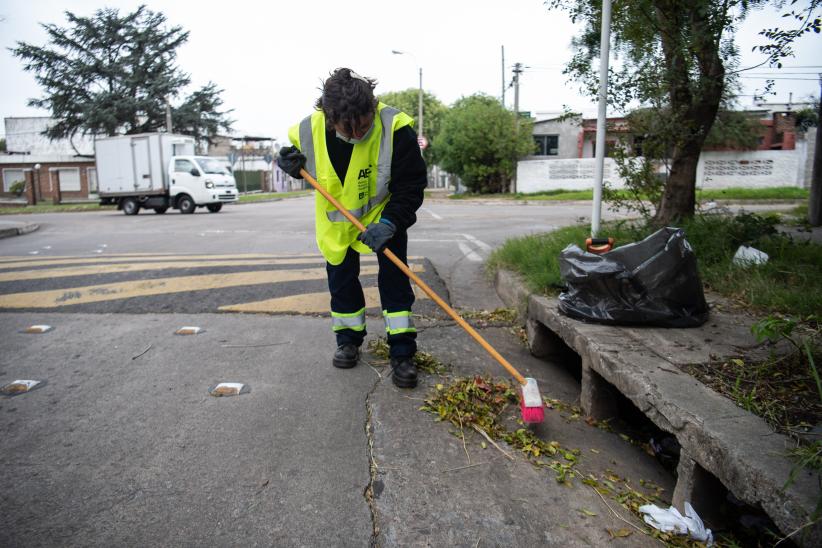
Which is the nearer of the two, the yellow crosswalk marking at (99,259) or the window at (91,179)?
the yellow crosswalk marking at (99,259)

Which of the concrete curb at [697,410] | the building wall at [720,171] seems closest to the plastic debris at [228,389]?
the concrete curb at [697,410]

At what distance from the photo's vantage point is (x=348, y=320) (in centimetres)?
344

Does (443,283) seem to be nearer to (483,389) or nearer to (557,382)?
(557,382)

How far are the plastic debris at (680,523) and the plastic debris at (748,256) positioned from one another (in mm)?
2895

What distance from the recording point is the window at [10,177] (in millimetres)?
40688

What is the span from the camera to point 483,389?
3.10 m

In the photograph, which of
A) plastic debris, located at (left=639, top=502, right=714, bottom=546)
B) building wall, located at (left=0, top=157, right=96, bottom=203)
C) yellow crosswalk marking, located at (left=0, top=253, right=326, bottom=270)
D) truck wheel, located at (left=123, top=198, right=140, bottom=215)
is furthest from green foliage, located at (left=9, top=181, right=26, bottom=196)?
plastic debris, located at (left=639, top=502, right=714, bottom=546)

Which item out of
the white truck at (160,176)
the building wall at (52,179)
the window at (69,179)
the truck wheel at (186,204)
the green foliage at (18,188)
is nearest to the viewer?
the white truck at (160,176)

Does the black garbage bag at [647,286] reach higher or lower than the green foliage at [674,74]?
lower

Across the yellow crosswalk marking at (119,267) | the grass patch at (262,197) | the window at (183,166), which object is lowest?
the yellow crosswalk marking at (119,267)

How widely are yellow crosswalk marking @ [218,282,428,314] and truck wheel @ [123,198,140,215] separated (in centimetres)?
1800

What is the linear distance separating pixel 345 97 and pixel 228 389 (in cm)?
163

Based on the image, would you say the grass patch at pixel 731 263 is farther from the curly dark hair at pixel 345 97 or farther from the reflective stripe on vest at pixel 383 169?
the curly dark hair at pixel 345 97

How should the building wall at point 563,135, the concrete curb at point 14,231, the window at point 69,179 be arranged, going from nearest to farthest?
the concrete curb at point 14,231, the building wall at point 563,135, the window at point 69,179
